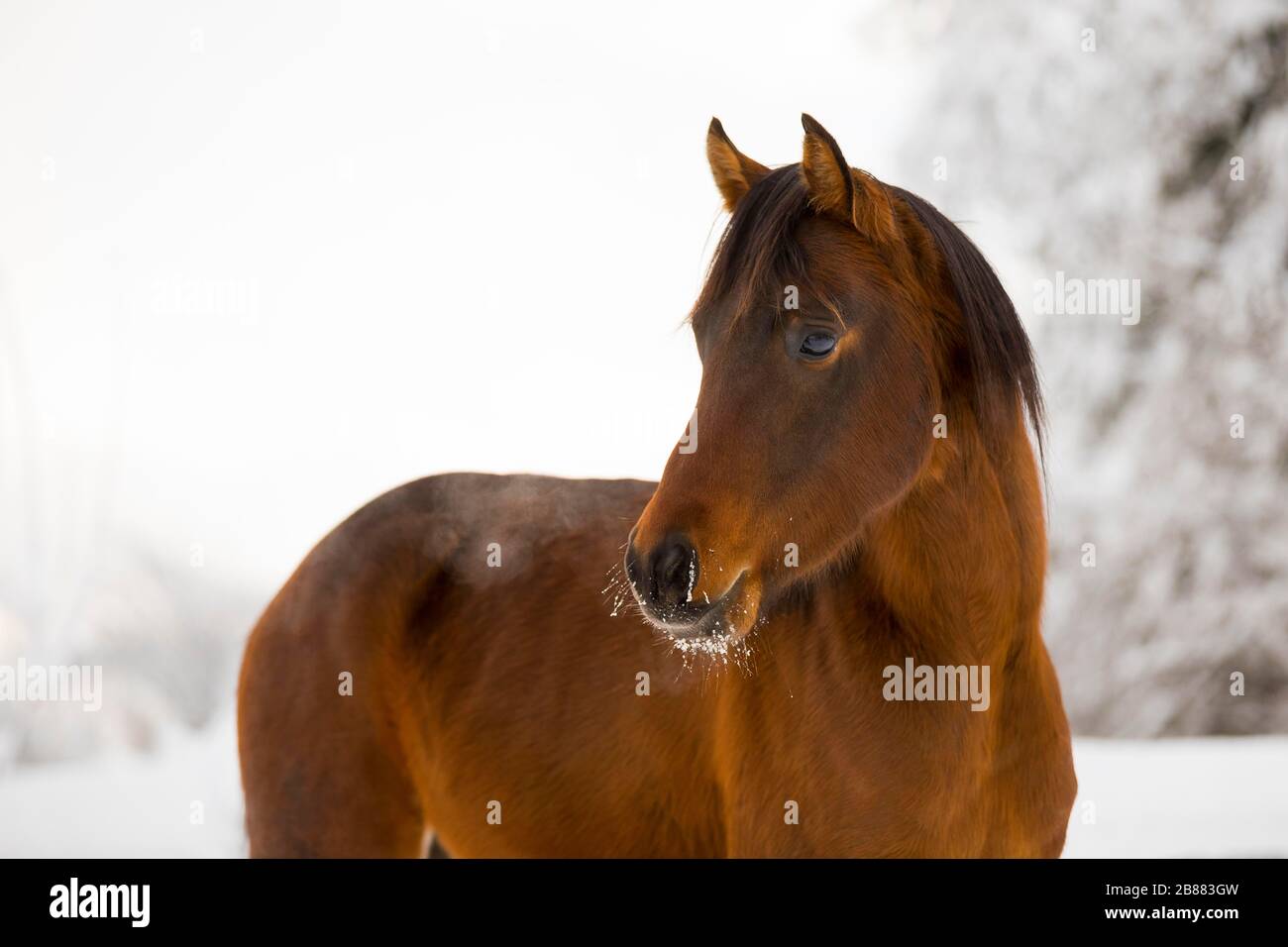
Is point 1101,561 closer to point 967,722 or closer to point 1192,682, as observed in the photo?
point 1192,682

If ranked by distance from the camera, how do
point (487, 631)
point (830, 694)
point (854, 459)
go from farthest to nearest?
point (487, 631)
point (830, 694)
point (854, 459)

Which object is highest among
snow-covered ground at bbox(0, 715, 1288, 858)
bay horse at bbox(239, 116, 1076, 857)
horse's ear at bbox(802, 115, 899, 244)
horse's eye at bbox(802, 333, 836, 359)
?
horse's ear at bbox(802, 115, 899, 244)

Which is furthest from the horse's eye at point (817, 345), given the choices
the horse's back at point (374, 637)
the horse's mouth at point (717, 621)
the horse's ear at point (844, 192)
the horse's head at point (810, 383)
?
the horse's back at point (374, 637)

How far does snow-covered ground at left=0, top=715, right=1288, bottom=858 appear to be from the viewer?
329cm

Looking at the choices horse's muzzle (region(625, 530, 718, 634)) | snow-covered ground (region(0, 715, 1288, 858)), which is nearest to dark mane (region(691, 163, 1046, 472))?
horse's muzzle (region(625, 530, 718, 634))

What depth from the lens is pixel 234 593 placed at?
4.48m

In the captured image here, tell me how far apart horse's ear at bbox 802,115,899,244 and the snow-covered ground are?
2.13 meters

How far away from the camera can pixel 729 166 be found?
5.73ft

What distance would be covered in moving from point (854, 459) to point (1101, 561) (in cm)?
356

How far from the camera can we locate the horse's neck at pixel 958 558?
1591mm

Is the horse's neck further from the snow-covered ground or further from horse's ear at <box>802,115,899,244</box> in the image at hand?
the snow-covered ground

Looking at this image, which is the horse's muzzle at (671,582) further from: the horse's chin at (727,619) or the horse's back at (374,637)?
the horse's back at (374,637)
